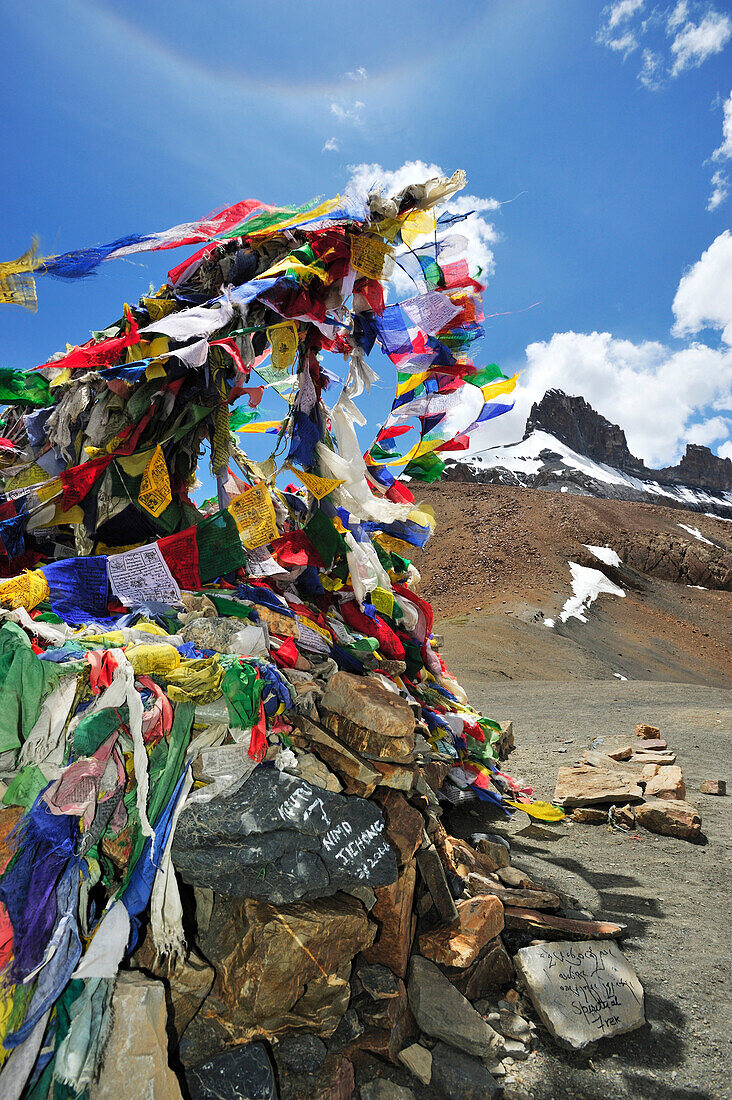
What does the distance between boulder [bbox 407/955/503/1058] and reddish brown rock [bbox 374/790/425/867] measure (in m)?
0.49

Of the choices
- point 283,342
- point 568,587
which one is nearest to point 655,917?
point 283,342

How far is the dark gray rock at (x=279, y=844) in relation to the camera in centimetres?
246

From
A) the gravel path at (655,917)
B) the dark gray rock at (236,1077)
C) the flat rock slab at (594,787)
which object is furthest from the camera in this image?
the flat rock slab at (594,787)

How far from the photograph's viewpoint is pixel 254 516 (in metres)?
3.68

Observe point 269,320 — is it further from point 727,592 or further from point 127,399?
point 727,592

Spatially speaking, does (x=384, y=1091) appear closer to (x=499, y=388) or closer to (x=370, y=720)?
(x=370, y=720)

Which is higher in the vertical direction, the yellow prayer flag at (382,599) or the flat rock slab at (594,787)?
the yellow prayer flag at (382,599)

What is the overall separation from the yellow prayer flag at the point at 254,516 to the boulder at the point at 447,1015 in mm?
2423

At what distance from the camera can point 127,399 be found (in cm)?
363

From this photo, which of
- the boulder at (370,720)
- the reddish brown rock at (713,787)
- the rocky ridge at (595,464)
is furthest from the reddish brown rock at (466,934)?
the rocky ridge at (595,464)

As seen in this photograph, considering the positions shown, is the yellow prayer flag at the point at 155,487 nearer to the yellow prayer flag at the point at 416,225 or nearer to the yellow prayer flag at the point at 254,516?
the yellow prayer flag at the point at 254,516

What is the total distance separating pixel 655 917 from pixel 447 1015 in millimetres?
1776

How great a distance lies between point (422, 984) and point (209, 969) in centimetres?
98

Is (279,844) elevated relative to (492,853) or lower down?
elevated
